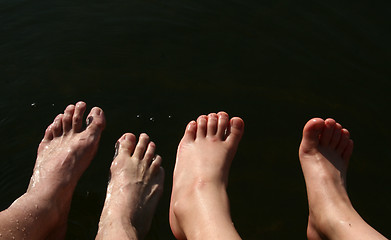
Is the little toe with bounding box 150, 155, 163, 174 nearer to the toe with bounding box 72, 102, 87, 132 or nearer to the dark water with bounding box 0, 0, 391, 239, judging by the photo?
the dark water with bounding box 0, 0, 391, 239

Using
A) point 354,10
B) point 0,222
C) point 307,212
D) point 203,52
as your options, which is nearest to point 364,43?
point 354,10

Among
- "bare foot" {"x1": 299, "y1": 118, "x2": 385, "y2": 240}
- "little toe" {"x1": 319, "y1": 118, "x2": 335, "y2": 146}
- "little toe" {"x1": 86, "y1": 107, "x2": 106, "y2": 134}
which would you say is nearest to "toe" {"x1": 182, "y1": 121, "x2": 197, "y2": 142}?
"little toe" {"x1": 86, "y1": 107, "x2": 106, "y2": 134}

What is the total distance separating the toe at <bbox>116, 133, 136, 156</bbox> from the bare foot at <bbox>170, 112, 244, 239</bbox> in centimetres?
35

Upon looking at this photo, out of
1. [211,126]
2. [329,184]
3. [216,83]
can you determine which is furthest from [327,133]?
[216,83]

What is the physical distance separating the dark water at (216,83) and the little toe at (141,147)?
3.7 inches

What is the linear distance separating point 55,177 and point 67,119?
1.69ft

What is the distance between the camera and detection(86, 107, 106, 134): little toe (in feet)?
10.0

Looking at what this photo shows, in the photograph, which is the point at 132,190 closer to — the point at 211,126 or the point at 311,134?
the point at 211,126

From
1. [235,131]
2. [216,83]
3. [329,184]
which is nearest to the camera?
[329,184]

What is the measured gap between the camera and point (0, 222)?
2.33m

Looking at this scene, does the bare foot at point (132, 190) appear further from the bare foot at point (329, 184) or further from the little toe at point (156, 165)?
the bare foot at point (329, 184)

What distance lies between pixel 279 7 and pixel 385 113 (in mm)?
1361

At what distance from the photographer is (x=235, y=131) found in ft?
9.72

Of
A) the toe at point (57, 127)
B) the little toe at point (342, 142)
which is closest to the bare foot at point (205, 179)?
the little toe at point (342, 142)
